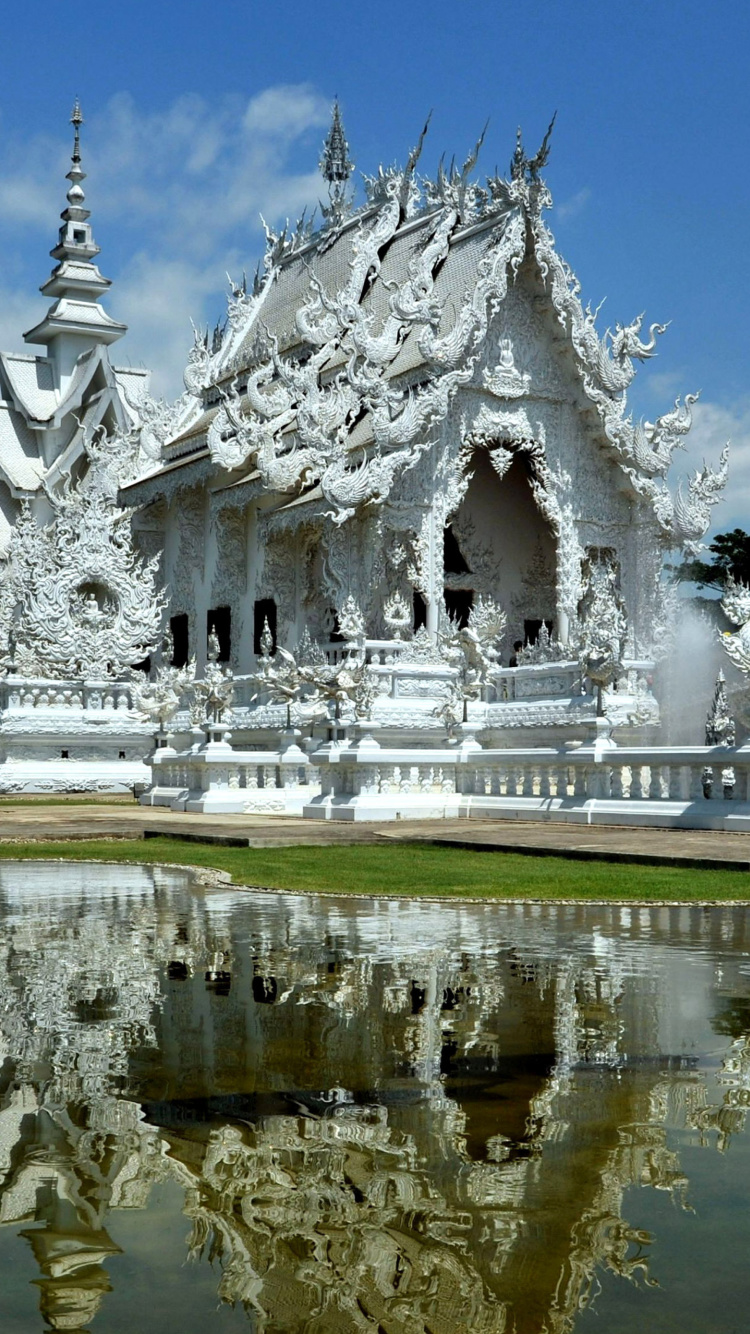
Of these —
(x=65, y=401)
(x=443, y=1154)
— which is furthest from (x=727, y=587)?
(x=65, y=401)

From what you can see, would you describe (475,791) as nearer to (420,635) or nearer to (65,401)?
(420,635)

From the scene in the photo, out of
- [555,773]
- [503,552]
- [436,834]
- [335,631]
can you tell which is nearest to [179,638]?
[335,631]

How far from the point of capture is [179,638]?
2712 centimetres

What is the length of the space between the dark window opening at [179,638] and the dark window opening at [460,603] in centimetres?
518

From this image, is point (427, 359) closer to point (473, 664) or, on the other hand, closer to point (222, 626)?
point (473, 664)

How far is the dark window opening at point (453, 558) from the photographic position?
24.0 m

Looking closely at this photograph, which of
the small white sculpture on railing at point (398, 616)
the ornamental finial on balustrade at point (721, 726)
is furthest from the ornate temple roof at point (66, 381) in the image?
the ornamental finial on balustrade at point (721, 726)

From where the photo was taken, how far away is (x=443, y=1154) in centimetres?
293

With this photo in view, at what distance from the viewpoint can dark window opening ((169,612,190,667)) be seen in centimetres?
2688

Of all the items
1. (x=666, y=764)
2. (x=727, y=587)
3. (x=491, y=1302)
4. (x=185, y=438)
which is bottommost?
(x=491, y=1302)

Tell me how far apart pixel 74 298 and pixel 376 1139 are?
32473 millimetres

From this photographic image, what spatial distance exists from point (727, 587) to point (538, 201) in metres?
10.8

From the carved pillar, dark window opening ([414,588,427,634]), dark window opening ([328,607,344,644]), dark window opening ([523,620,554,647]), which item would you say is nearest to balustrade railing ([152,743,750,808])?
dark window opening ([328,607,344,644])

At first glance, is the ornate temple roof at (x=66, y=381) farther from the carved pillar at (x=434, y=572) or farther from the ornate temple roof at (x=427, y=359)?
the carved pillar at (x=434, y=572)
